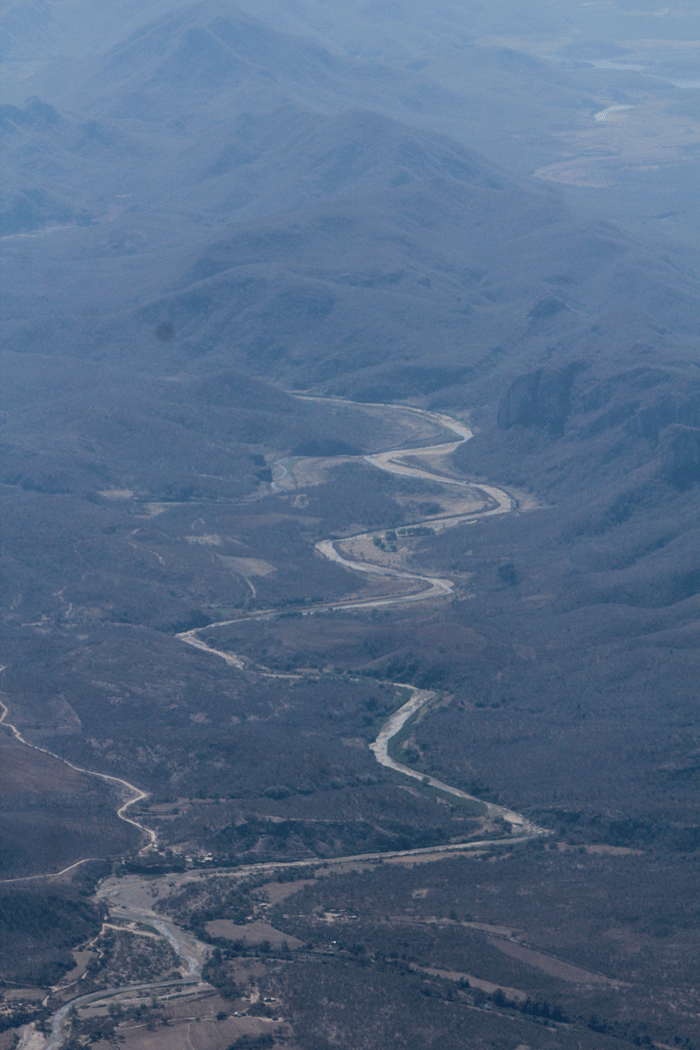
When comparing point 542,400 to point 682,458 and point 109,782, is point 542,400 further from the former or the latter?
point 109,782

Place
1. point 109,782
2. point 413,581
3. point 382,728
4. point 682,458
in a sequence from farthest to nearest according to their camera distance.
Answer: point 682,458 → point 413,581 → point 382,728 → point 109,782

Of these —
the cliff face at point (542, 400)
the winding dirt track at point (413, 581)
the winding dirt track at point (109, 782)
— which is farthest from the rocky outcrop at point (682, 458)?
the winding dirt track at point (109, 782)

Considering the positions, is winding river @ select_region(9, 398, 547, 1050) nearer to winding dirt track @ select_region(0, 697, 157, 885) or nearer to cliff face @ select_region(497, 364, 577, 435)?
winding dirt track @ select_region(0, 697, 157, 885)

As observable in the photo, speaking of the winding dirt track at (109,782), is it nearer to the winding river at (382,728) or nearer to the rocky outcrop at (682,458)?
the winding river at (382,728)

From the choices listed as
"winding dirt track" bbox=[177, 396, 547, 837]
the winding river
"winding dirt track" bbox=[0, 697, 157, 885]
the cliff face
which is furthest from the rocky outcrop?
"winding dirt track" bbox=[0, 697, 157, 885]

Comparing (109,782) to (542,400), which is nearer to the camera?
(109,782)

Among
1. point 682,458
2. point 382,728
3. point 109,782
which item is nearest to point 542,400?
point 682,458

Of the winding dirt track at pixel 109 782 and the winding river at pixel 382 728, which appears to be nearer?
the winding river at pixel 382 728
